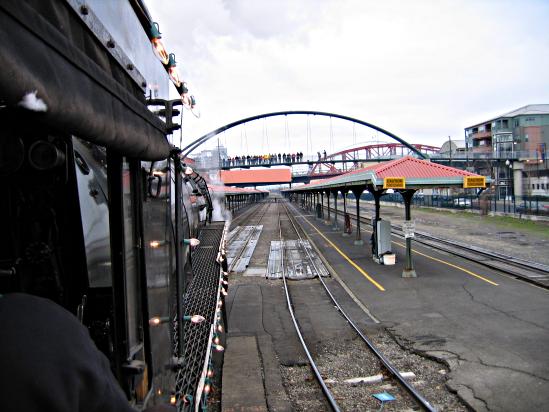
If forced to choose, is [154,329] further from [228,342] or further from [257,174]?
[257,174]

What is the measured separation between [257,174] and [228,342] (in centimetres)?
9765

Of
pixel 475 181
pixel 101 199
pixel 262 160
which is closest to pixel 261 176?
pixel 262 160

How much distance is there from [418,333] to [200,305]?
530 cm

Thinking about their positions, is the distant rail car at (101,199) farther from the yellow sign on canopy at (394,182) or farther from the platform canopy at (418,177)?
the platform canopy at (418,177)

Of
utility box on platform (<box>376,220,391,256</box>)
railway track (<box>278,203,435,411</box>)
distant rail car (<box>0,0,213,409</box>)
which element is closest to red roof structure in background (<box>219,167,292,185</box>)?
utility box on platform (<box>376,220,391,256</box>)

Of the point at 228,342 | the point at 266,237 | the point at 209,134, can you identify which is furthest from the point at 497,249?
the point at 209,134

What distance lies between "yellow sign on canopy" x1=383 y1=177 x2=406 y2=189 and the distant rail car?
Result: 1176 centimetres

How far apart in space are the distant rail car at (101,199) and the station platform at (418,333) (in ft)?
13.7

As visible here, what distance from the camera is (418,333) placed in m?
9.11

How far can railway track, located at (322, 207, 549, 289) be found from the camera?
550 inches

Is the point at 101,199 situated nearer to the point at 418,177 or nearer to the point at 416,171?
the point at 418,177

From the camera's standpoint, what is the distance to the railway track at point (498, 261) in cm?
1397

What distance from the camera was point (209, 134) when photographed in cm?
4881

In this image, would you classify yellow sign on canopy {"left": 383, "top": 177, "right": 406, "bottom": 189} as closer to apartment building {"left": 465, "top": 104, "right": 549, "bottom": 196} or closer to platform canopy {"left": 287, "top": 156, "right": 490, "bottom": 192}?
platform canopy {"left": 287, "top": 156, "right": 490, "bottom": 192}
